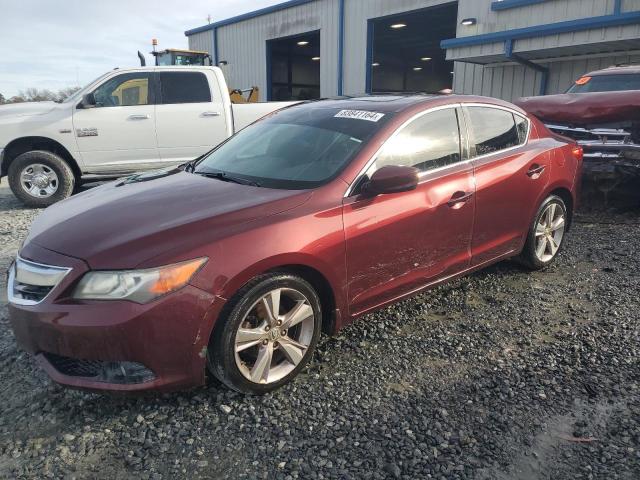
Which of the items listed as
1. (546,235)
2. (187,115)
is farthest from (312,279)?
(187,115)

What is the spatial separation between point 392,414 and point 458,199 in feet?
5.29

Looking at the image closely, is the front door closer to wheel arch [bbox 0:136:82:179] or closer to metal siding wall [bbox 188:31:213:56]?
wheel arch [bbox 0:136:82:179]

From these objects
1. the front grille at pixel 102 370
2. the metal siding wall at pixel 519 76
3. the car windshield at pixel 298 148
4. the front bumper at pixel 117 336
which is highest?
the metal siding wall at pixel 519 76

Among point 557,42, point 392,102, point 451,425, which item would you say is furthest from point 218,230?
point 557,42

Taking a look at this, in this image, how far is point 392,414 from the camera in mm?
2598

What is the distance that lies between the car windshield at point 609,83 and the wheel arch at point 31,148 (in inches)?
303

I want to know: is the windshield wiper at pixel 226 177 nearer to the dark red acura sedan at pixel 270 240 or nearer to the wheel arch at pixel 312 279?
the dark red acura sedan at pixel 270 240

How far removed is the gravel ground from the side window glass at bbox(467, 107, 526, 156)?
1.31m

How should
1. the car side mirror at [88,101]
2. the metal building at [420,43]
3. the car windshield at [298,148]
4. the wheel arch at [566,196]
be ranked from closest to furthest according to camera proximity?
1. the car windshield at [298,148]
2. the wheel arch at [566,196]
3. the car side mirror at [88,101]
4. the metal building at [420,43]

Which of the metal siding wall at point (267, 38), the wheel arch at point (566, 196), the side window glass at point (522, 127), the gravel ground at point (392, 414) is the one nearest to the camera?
the gravel ground at point (392, 414)

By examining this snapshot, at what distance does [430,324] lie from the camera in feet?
11.9

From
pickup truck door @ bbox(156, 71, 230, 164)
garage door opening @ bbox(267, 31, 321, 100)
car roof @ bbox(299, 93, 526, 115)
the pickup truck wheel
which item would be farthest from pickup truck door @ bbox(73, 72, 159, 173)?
garage door opening @ bbox(267, 31, 321, 100)

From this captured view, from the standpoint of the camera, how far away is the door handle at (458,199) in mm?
3506

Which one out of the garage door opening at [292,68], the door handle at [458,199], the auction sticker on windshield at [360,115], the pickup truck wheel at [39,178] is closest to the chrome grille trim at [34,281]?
the auction sticker on windshield at [360,115]
